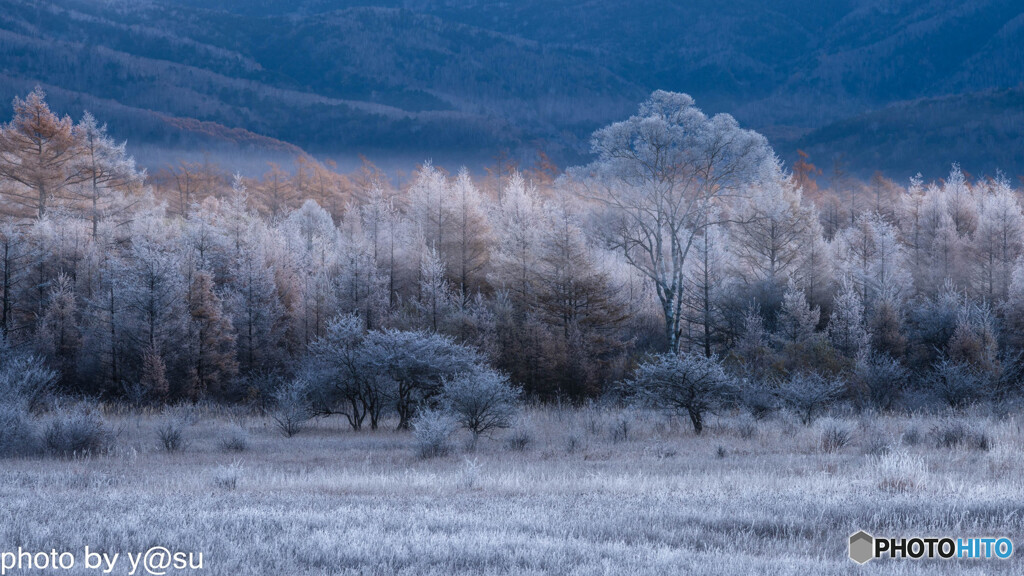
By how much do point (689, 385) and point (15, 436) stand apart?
1312cm

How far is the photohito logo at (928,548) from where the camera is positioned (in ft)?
20.1

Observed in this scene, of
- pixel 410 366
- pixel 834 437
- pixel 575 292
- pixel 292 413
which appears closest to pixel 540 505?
pixel 834 437

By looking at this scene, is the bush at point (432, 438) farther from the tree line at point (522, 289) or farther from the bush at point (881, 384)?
the bush at point (881, 384)

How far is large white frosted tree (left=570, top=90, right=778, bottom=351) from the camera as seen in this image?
1168 inches

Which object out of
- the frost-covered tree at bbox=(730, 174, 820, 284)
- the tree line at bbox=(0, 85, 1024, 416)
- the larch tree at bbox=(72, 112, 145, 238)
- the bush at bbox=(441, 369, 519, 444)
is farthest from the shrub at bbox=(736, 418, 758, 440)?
the larch tree at bbox=(72, 112, 145, 238)

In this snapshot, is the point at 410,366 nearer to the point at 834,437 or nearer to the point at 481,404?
the point at 481,404

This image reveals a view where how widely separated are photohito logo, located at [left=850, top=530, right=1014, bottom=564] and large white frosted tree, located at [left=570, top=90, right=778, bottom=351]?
2299 cm

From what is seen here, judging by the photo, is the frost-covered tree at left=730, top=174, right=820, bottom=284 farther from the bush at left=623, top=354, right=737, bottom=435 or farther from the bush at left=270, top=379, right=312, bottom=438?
the bush at left=270, top=379, right=312, bottom=438

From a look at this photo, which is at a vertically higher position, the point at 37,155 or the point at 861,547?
the point at 37,155

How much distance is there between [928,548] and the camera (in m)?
6.30

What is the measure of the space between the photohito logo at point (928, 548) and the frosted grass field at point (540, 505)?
0.48 ft

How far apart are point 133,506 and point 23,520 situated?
3.36 ft

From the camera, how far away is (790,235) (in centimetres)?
4041

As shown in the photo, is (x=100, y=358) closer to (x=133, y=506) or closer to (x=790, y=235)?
(x=133, y=506)
